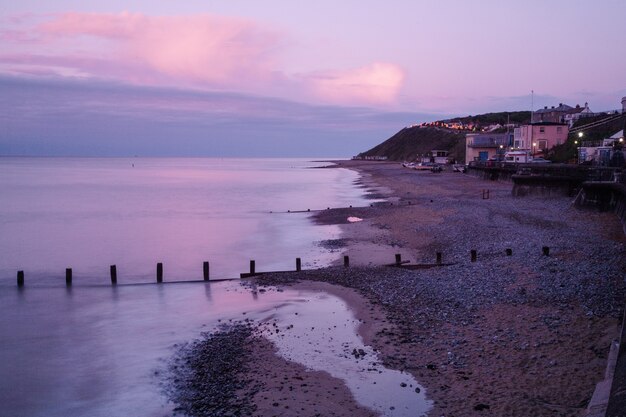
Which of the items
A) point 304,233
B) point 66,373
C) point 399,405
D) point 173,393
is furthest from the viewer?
point 304,233

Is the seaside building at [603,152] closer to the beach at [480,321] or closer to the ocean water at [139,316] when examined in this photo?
the beach at [480,321]

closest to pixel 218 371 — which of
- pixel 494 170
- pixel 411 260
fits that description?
pixel 411 260

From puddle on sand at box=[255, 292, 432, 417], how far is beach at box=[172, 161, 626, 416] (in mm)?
262

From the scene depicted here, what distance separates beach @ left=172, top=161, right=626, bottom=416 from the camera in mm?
9695

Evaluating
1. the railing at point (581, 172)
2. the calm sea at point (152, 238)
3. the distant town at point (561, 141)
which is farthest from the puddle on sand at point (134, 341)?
the distant town at point (561, 141)

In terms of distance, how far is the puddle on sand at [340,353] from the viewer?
32.9ft

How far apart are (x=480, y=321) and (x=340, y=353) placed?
3561mm

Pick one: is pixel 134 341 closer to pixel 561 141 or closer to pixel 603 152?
pixel 603 152

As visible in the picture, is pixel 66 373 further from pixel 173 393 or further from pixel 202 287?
pixel 202 287

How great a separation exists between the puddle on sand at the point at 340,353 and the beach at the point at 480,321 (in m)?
0.26

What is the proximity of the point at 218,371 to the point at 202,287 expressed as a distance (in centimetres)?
948

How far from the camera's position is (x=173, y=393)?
36.6 ft

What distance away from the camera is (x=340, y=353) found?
41.0ft

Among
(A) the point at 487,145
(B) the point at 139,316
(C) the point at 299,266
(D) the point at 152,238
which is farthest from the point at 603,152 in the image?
(A) the point at 487,145
